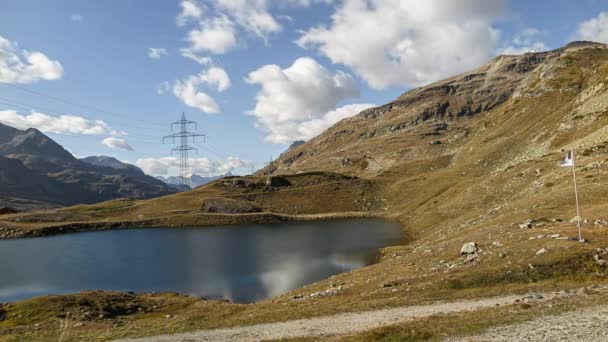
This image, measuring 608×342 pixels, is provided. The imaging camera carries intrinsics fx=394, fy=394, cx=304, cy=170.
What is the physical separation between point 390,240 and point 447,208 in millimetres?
17695

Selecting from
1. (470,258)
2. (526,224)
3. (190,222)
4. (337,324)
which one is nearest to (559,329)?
(337,324)

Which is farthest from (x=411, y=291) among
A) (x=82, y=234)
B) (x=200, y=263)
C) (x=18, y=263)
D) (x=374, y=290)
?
(x=82, y=234)

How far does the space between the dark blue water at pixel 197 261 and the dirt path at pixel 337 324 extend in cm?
2421

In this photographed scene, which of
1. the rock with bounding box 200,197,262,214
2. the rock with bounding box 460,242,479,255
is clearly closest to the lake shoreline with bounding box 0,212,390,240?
the rock with bounding box 200,197,262,214

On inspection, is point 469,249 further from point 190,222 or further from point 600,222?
point 190,222

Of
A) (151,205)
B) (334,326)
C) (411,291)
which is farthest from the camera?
(151,205)

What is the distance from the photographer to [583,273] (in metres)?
30.1

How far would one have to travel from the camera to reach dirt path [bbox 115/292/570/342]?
82.0 feet

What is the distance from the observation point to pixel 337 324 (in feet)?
85.2

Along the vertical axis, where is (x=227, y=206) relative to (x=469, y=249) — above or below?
above

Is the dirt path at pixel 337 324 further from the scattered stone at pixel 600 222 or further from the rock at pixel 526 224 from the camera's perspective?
Result: the rock at pixel 526 224

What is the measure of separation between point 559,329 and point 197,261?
71036mm

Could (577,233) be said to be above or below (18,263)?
above

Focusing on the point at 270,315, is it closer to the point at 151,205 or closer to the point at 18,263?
the point at 18,263
